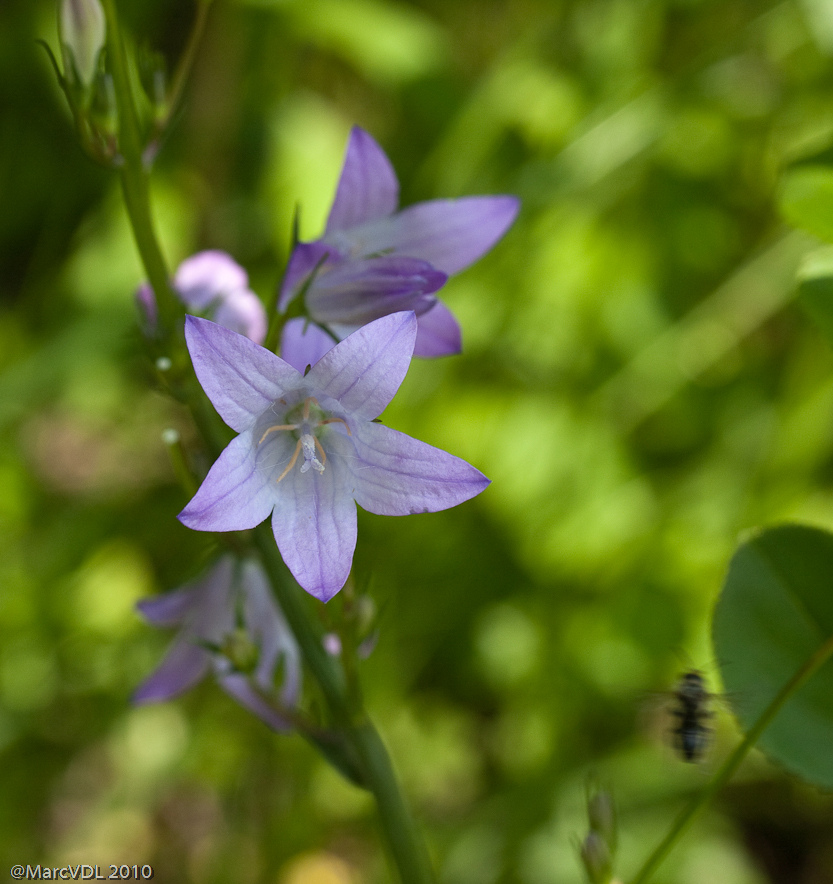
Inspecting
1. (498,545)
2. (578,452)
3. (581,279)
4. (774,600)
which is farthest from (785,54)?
(774,600)

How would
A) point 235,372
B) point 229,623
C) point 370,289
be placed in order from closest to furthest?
point 235,372
point 370,289
point 229,623

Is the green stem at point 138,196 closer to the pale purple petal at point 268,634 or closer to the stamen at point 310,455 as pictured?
the stamen at point 310,455

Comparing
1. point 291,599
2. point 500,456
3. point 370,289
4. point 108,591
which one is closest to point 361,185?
point 370,289

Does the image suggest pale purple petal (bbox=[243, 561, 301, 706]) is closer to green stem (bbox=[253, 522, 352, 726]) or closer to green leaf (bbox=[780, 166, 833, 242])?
green stem (bbox=[253, 522, 352, 726])

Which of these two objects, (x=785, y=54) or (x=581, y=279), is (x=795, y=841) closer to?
(x=581, y=279)

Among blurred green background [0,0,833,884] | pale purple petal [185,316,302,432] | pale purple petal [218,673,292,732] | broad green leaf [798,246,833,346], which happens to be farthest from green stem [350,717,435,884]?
blurred green background [0,0,833,884]

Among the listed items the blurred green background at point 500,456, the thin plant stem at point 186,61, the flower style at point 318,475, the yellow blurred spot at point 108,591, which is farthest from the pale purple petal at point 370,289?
the yellow blurred spot at point 108,591

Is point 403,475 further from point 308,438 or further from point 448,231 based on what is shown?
point 448,231
